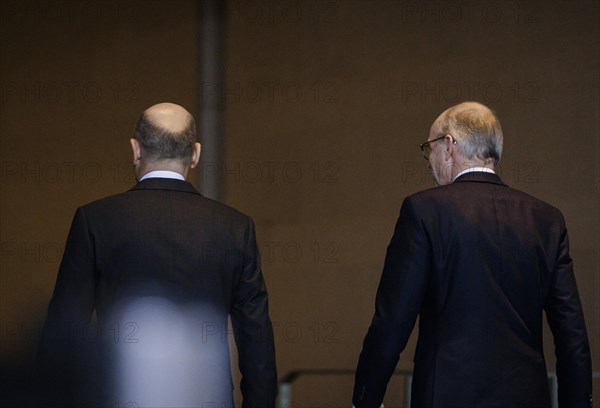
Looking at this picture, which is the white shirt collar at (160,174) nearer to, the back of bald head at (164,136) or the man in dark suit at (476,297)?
the back of bald head at (164,136)

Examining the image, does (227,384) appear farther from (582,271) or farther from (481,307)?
(582,271)

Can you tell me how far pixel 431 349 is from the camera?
9.33 ft

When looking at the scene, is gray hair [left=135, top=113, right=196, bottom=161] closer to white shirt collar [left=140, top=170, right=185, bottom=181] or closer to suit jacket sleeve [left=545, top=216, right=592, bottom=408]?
white shirt collar [left=140, top=170, right=185, bottom=181]

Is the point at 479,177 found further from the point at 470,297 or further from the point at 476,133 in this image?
the point at 470,297

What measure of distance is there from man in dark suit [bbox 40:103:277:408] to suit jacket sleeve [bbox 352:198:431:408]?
30cm

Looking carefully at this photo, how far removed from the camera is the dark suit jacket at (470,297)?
2.80 meters

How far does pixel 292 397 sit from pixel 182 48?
1.81m

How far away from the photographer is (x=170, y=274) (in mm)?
2781

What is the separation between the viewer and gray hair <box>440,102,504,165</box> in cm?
293

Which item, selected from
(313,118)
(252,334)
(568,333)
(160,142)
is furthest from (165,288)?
(313,118)

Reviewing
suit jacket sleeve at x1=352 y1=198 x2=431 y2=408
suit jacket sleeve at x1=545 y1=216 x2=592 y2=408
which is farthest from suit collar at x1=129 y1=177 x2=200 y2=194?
suit jacket sleeve at x1=545 y1=216 x2=592 y2=408

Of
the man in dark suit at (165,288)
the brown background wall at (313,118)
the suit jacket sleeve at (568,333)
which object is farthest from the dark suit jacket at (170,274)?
the brown background wall at (313,118)

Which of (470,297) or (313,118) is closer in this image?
(470,297)

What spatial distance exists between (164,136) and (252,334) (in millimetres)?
642
